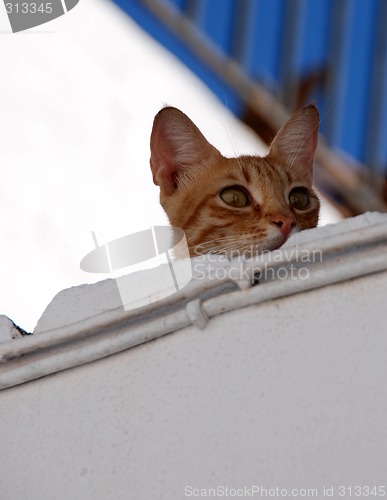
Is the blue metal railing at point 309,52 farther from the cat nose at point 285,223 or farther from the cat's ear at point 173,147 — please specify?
the cat nose at point 285,223

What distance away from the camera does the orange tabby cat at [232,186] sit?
5.88ft

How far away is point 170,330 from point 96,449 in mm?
177

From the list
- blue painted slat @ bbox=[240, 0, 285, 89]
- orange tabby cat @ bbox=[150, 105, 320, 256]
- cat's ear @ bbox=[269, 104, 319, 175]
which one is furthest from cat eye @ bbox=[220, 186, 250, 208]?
blue painted slat @ bbox=[240, 0, 285, 89]

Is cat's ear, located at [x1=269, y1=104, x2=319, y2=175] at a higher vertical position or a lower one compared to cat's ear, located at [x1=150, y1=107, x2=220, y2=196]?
lower

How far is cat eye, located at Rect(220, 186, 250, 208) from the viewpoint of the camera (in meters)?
1.94

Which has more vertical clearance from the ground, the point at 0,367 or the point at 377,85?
the point at 0,367

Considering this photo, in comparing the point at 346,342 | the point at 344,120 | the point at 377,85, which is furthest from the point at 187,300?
the point at 344,120

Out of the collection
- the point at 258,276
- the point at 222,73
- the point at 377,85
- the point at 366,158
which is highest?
the point at 258,276

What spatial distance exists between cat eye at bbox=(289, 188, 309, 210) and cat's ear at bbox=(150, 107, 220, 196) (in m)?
0.24

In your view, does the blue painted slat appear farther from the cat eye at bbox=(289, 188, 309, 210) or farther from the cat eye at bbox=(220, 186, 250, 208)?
the cat eye at bbox=(220, 186, 250, 208)

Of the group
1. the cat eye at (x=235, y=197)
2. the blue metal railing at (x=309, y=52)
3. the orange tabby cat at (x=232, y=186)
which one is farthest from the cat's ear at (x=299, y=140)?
the blue metal railing at (x=309, y=52)

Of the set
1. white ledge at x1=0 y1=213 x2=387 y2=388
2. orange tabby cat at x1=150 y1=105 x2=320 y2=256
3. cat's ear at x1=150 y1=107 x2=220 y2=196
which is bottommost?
orange tabby cat at x1=150 y1=105 x2=320 y2=256

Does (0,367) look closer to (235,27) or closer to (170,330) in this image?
(170,330)

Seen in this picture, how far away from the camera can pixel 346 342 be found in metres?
0.97
